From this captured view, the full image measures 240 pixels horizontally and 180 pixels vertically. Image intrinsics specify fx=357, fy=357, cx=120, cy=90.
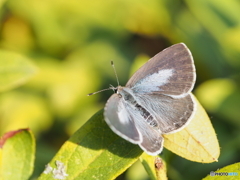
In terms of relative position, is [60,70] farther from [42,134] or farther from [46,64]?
[42,134]

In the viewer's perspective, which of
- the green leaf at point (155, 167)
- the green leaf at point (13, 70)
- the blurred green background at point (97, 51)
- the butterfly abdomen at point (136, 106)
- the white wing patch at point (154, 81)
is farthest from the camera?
the blurred green background at point (97, 51)

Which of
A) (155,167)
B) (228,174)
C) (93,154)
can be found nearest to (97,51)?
(93,154)

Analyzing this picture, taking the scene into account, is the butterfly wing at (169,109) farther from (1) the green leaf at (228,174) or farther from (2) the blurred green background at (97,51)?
(2) the blurred green background at (97,51)

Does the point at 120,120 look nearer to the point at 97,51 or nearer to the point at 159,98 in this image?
the point at 159,98

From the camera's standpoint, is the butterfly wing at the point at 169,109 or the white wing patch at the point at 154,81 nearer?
the butterfly wing at the point at 169,109

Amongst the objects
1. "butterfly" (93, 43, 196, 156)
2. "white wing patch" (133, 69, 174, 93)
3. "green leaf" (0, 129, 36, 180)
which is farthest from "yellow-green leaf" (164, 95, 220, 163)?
"green leaf" (0, 129, 36, 180)

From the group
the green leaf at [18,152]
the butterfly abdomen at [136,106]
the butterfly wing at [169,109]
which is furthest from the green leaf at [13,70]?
the butterfly wing at [169,109]

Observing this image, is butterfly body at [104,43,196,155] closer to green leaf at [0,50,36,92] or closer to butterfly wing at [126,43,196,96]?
butterfly wing at [126,43,196,96]

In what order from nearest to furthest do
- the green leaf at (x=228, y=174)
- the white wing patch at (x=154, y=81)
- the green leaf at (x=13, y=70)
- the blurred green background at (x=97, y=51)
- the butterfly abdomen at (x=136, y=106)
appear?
the green leaf at (x=228, y=174)
the butterfly abdomen at (x=136, y=106)
the white wing patch at (x=154, y=81)
the green leaf at (x=13, y=70)
the blurred green background at (x=97, y=51)

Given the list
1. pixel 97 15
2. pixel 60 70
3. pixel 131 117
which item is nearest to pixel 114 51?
pixel 97 15
